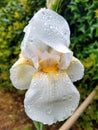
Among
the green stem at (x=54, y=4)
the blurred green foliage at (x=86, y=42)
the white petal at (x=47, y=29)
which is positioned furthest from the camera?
the blurred green foliage at (x=86, y=42)

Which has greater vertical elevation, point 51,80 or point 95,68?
point 51,80

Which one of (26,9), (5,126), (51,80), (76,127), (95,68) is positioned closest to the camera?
(51,80)

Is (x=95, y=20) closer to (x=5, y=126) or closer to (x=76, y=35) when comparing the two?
(x=76, y=35)

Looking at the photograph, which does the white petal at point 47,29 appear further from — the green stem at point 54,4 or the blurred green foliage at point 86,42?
the blurred green foliage at point 86,42

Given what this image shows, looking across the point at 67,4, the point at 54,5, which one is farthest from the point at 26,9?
the point at 54,5

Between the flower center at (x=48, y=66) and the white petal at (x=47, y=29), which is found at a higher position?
the white petal at (x=47, y=29)

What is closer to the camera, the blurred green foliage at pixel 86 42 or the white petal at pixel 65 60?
the white petal at pixel 65 60

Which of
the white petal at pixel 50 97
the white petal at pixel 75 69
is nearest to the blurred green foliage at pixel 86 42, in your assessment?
the white petal at pixel 75 69
